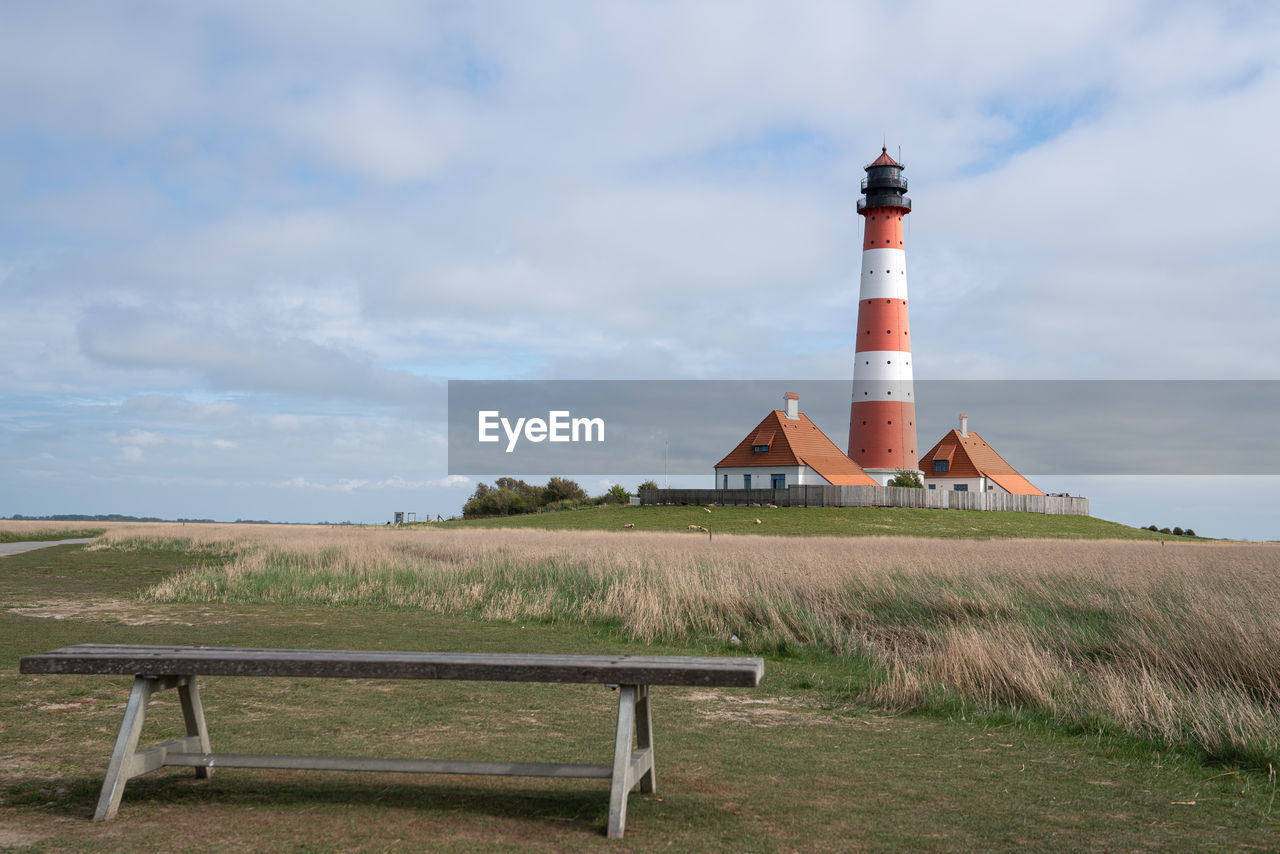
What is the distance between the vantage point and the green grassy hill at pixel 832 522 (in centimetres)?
4328

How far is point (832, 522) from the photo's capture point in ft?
147

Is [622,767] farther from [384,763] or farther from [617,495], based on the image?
[617,495]

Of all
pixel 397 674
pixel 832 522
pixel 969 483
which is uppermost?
pixel 969 483

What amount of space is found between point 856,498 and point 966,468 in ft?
57.3

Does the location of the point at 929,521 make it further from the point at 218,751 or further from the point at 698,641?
the point at 218,751

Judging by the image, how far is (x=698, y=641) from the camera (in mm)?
12250

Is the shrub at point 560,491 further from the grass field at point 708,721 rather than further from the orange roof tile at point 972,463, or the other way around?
the grass field at point 708,721

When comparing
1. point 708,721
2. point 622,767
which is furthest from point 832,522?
point 622,767

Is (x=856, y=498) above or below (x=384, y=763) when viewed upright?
above

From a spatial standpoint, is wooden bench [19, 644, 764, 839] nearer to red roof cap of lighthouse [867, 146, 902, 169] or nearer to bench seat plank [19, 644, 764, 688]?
bench seat plank [19, 644, 764, 688]

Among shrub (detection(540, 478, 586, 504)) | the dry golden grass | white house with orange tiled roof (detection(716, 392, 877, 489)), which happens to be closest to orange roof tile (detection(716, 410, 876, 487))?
white house with orange tiled roof (detection(716, 392, 877, 489))

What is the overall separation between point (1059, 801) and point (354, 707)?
5.49m

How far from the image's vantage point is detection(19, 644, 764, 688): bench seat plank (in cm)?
491

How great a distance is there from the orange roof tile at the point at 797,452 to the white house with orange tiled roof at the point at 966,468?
9159 mm
